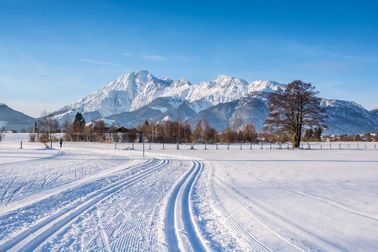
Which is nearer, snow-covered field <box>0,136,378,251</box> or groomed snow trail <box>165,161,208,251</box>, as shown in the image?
groomed snow trail <box>165,161,208,251</box>

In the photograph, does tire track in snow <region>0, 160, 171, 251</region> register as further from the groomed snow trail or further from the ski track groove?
the ski track groove

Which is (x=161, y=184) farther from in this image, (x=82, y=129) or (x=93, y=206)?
(x=82, y=129)

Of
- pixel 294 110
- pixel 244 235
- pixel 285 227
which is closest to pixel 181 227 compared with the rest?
pixel 244 235

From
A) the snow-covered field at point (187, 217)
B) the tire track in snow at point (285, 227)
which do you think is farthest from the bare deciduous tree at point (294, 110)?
the tire track in snow at point (285, 227)

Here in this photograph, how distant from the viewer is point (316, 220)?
697cm

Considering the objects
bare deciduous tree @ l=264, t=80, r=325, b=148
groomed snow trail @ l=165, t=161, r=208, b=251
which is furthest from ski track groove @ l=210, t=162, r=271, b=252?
bare deciduous tree @ l=264, t=80, r=325, b=148

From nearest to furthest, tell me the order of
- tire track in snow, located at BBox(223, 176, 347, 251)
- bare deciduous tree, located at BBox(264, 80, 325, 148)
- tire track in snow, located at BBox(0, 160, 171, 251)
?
tire track in snow, located at BBox(0, 160, 171, 251)
tire track in snow, located at BBox(223, 176, 347, 251)
bare deciduous tree, located at BBox(264, 80, 325, 148)

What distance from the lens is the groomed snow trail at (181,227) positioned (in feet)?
17.2

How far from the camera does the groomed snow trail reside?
206 inches

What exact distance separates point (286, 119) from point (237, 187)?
35524 millimetres

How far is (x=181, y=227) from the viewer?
6.29 metres

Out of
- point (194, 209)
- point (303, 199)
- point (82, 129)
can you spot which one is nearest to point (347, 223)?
point (303, 199)

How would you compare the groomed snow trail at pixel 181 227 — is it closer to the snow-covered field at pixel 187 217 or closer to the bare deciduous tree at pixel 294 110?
the snow-covered field at pixel 187 217

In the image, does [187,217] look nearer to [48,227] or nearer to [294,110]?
[48,227]
